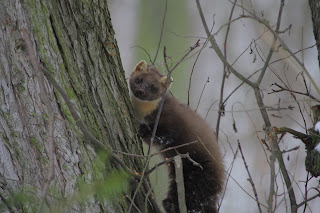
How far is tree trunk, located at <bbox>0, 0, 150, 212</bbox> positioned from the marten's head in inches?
100

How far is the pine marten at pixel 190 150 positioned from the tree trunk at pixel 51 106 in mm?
1419

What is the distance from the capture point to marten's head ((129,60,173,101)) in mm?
6168

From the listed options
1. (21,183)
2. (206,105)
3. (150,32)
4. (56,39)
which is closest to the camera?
(21,183)

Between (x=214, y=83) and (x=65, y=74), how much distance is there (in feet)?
15.9

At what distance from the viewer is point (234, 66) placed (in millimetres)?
7332

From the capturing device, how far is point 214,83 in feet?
25.3

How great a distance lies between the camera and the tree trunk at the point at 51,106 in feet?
9.08

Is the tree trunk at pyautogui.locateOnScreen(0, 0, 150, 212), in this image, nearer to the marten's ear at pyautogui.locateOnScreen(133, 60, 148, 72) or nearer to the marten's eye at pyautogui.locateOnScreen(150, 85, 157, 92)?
the marten's ear at pyautogui.locateOnScreen(133, 60, 148, 72)

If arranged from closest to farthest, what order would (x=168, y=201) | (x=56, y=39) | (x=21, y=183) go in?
1. (x=21, y=183)
2. (x=56, y=39)
3. (x=168, y=201)

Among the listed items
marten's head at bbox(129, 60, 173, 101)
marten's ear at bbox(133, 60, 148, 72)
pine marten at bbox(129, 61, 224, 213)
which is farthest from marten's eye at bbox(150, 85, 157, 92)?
pine marten at bbox(129, 61, 224, 213)

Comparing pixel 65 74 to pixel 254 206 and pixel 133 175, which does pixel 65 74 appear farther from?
pixel 254 206

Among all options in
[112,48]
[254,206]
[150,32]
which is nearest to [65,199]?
[112,48]

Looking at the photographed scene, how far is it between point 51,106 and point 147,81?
3.72m

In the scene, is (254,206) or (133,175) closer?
(133,175)
